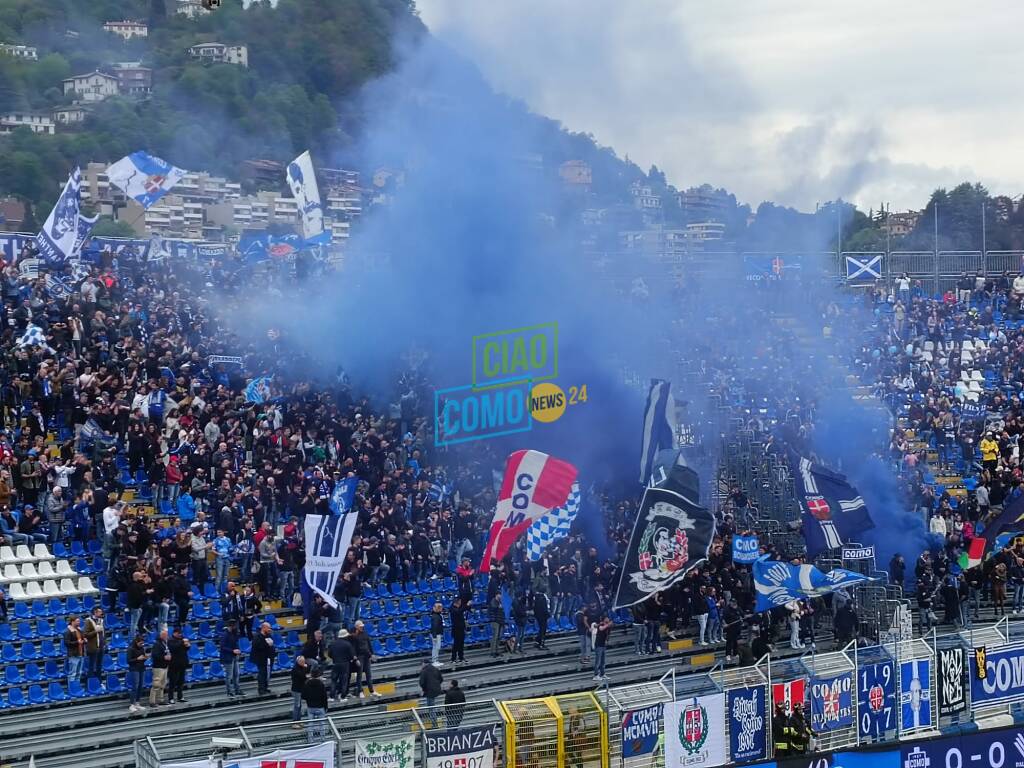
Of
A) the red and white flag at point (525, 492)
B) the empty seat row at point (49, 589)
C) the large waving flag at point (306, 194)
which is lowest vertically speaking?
the empty seat row at point (49, 589)

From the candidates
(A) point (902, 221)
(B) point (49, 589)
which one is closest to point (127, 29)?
(A) point (902, 221)

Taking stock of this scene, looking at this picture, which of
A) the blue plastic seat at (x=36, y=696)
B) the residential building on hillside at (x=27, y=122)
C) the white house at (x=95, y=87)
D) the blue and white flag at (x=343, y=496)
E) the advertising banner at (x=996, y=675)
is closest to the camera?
the blue plastic seat at (x=36, y=696)

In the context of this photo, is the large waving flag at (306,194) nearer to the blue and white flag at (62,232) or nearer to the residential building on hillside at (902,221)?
the blue and white flag at (62,232)

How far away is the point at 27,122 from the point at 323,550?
387 feet

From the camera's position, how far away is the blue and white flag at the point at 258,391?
27.3 m

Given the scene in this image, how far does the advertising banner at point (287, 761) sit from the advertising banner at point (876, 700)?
7.34m

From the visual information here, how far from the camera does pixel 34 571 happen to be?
70.6 feet

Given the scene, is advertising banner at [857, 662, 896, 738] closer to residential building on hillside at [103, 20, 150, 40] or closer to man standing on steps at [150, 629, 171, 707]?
man standing on steps at [150, 629, 171, 707]

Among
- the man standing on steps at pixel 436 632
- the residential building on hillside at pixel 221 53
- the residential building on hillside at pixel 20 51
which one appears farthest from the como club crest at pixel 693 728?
the residential building on hillside at pixel 20 51

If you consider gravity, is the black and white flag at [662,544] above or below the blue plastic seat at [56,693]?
above

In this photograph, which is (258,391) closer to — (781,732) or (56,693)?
(56,693)

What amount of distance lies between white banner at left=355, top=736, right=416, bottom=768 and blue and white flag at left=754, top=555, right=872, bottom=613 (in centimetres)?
886

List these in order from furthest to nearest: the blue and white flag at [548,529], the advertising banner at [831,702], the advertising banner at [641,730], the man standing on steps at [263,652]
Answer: the blue and white flag at [548,529] < the man standing on steps at [263,652] < the advertising banner at [831,702] < the advertising banner at [641,730]

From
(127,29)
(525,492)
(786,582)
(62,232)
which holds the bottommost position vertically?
(786,582)
